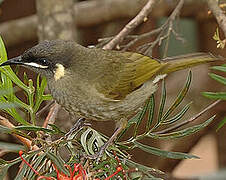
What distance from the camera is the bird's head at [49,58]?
1.57 m

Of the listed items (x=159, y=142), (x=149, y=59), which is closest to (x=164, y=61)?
(x=149, y=59)

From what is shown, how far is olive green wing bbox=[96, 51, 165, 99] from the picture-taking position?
184 cm

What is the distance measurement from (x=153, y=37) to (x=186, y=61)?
1.93 metres

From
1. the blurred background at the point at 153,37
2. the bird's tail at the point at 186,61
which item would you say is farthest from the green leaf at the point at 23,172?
the blurred background at the point at 153,37

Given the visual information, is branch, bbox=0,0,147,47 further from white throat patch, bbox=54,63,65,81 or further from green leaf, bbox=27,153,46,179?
green leaf, bbox=27,153,46,179

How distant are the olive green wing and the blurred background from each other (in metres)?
0.72

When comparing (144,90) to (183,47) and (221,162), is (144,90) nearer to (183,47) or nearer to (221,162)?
(183,47)

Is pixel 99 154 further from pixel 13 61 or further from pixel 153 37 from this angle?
pixel 153 37

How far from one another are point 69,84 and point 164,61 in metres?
0.46

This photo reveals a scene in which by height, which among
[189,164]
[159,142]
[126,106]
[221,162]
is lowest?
[189,164]

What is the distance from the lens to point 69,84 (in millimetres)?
1764

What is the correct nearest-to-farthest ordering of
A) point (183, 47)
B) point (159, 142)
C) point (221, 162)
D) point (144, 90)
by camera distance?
point (144, 90), point (159, 142), point (183, 47), point (221, 162)

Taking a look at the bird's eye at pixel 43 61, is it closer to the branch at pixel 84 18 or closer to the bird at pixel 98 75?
the bird at pixel 98 75

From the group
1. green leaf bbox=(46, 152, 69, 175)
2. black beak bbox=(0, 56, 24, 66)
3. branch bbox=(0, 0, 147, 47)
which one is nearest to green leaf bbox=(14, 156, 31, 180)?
green leaf bbox=(46, 152, 69, 175)
